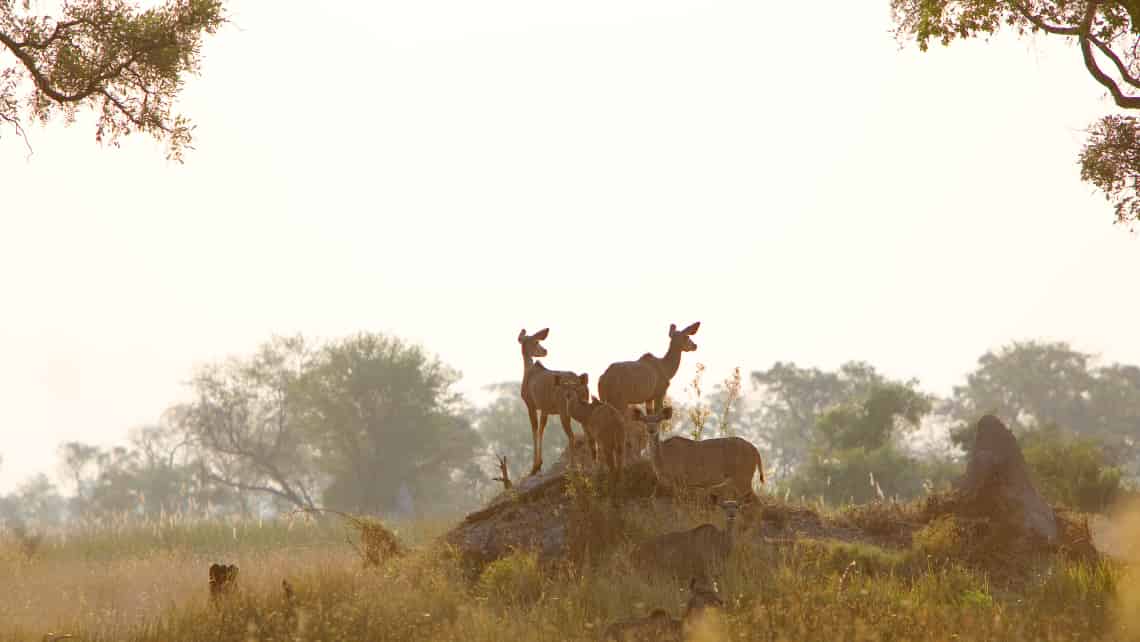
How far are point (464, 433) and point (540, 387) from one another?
130 ft

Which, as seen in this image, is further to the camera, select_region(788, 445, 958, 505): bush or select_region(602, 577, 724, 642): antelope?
select_region(788, 445, 958, 505): bush

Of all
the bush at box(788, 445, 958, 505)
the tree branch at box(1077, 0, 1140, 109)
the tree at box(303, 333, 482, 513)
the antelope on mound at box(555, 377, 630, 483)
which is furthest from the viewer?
the tree at box(303, 333, 482, 513)

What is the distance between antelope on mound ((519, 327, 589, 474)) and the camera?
1391cm

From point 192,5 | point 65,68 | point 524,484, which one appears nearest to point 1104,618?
point 524,484

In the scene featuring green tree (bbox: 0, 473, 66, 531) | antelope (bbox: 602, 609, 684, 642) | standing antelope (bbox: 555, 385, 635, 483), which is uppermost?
green tree (bbox: 0, 473, 66, 531)

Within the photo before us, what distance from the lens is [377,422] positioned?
165 ft

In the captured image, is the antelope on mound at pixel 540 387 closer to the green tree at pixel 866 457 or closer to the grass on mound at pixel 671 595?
the grass on mound at pixel 671 595

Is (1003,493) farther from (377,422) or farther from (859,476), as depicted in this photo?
(377,422)

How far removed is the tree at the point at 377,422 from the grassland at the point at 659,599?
3383 cm

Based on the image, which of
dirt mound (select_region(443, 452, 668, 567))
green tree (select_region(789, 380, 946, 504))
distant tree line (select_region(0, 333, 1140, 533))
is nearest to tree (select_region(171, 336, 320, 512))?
distant tree line (select_region(0, 333, 1140, 533))

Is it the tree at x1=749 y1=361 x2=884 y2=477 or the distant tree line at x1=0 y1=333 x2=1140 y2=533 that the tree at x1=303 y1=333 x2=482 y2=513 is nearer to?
the distant tree line at x1=0 y1=333 x2=1140 y2=533

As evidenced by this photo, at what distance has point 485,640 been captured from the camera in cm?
1084

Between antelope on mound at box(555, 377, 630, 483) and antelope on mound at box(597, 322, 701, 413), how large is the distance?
23 centimetres

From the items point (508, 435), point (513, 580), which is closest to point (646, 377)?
point (513, 580)
